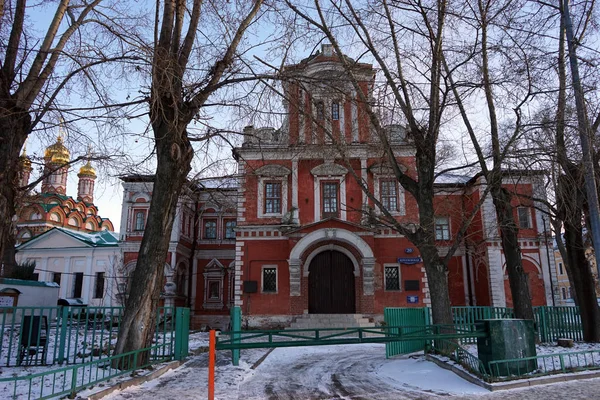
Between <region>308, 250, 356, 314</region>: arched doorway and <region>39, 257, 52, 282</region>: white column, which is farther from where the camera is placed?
<region>39, 257, 52, 282</region>: white column

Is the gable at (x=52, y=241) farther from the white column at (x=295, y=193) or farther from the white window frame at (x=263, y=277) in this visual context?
the white column at (x=295, y=193)

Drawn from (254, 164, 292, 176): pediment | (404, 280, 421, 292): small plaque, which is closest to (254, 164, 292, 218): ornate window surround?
(254, 164, 292, 176): pediment

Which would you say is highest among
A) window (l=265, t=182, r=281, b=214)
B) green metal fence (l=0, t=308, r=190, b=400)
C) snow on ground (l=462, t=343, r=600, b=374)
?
window (l=265, t=182, r=281, b=214)

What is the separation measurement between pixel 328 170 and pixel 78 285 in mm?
22612

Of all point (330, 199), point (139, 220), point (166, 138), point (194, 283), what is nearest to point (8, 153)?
point (166, 138)

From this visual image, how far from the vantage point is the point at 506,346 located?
27.3ft

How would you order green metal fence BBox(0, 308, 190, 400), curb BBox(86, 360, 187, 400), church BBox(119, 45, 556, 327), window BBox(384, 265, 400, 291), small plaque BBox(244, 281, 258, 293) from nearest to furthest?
green metal fence BBox(0, 308, 190, 400)
curb BBox(86, 360, 187, 400)
church BBox(119, 45, 556, 327)
small plaque BBox(244, 281, 258, 293)
window BBox(384, 265, 400, 291)

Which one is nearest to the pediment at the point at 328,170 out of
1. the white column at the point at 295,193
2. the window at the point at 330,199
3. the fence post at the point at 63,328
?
the window at the point at 330,199

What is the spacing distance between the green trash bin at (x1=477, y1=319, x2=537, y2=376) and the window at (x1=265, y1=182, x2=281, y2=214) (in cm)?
1662

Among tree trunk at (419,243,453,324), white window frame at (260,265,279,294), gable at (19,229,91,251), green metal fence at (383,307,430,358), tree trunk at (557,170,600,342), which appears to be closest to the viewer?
tree trunk at (419,243,453,324)

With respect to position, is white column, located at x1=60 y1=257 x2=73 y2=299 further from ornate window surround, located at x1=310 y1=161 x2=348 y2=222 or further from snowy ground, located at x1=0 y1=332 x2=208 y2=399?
snowy ground, located at x1=0 y1=332 x2=208 y2=399

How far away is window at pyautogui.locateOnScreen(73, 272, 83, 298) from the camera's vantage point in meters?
34.8

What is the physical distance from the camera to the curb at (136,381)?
21.3 ft

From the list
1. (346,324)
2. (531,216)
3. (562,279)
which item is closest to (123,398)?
(346,324)
